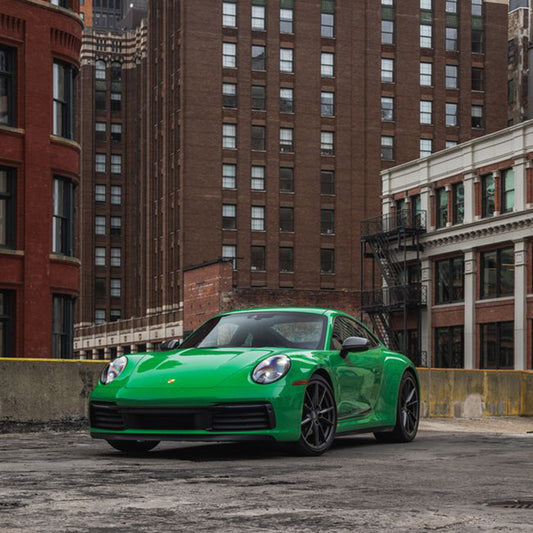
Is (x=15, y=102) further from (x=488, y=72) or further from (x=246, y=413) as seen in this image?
(x=488, y=72)

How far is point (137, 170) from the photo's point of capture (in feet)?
357

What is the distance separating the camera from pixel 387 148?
8644 centimetres

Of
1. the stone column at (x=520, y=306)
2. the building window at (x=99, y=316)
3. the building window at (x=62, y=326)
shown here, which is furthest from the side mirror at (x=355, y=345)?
the building window at (x=99, y=316)

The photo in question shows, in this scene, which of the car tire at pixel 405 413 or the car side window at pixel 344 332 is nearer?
the car side window at pixel 344 332

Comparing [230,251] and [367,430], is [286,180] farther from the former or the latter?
[367,430]

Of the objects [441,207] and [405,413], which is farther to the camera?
[441,207]

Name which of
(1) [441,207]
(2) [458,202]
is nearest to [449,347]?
(1) [441,207]

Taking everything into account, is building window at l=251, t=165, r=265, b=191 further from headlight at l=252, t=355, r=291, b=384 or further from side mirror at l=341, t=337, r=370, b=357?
headlight at l=252, t=355, r=291, b=384

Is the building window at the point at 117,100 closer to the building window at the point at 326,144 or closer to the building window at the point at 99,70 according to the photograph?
the building window at the point at 99,70

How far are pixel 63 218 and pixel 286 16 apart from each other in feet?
183

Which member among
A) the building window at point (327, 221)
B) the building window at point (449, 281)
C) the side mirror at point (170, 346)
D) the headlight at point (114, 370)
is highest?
the building window at point (327, 221)

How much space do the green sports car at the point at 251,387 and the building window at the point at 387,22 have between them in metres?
77.3

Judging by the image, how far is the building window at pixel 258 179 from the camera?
83.0 m

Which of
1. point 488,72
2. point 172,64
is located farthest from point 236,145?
point 488,72
